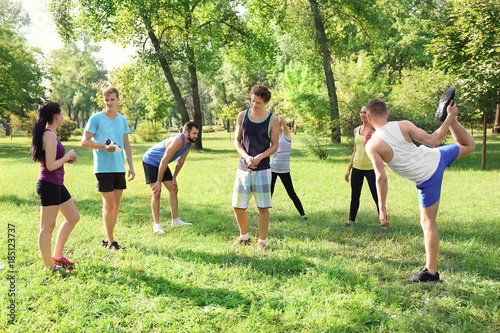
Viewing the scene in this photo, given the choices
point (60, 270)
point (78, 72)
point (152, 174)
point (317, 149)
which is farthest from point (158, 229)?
point (78, 72)

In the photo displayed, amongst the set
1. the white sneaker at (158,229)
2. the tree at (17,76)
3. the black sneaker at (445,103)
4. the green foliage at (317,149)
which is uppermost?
the tree at (17,76)

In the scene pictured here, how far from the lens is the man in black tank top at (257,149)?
16.0 feet

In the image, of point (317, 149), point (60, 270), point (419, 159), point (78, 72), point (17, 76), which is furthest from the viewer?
point (78, 72)

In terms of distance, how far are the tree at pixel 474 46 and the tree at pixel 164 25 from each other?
42.8 ft

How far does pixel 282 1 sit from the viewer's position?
2164 centimetres

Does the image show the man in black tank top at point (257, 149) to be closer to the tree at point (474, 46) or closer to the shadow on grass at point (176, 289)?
the shadow on grass at point (176, 289)

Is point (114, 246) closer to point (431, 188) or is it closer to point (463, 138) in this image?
point (431, 188)

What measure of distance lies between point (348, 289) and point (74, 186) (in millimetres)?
9432

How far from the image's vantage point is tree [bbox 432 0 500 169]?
9961 mm

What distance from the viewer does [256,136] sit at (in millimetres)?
4957

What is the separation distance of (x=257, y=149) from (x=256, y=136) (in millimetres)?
176

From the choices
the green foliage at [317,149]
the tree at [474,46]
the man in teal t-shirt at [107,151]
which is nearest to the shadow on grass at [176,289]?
the man in teal t-shirt at [107,151]

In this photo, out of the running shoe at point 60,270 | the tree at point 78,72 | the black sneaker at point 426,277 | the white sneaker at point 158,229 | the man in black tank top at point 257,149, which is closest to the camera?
the black sneaker at point 426,277

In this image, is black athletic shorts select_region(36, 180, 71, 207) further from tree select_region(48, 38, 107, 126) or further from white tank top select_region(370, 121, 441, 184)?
tree select_region(48, 38, 107, 126)
